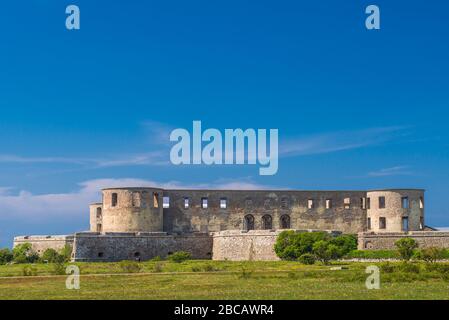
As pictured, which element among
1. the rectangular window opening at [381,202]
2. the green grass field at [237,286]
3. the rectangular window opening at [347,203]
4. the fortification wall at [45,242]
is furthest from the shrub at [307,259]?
the fortification wall at [45,242]

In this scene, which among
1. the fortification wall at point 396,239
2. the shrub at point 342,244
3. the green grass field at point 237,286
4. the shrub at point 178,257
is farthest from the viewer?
the fortification wall at point 396,239

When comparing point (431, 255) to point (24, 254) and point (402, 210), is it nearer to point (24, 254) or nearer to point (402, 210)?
point (402, 210)

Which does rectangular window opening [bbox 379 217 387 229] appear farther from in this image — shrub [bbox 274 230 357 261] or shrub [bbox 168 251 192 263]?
shrub [bbox 168 251 192 263]

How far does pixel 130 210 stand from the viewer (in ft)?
210

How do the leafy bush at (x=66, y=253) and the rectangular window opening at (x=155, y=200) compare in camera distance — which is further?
the rectangular window opening at (x=155, y=200)

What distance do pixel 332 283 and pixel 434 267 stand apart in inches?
302

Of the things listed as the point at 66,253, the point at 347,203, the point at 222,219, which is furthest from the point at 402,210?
the point at 66,253

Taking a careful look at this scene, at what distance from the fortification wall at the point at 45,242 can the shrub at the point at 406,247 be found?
90.7 ft

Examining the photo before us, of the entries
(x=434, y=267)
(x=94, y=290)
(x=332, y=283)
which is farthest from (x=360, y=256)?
(x=94, y=290)

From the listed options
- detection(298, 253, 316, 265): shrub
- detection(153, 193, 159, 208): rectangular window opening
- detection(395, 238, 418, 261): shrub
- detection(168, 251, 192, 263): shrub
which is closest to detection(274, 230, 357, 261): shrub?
detection(298, 253, 316, 265): shrub

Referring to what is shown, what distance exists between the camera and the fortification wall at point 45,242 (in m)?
65.0

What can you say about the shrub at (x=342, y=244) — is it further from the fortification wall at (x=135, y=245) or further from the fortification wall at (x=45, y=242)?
the fortification wall at (x=45, y=242)

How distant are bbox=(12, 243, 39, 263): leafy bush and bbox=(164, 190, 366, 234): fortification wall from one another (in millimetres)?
11779
